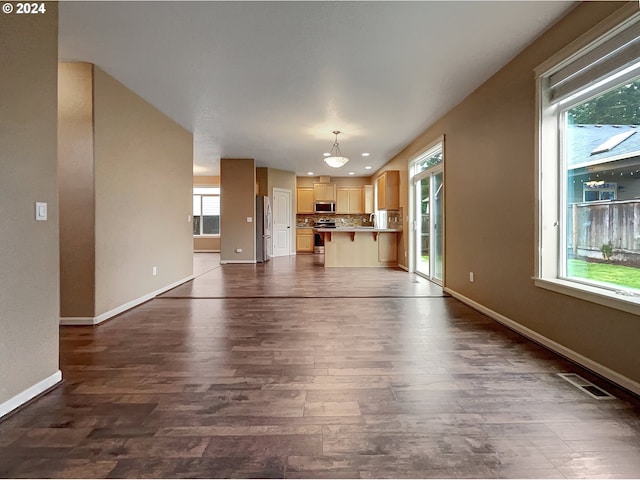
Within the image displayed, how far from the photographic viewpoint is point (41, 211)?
1964 millimetres

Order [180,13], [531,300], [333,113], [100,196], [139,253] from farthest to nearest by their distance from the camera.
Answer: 1. [333,113]
2. [139,253]
3. [100,196]
4. [531,300]
5. [180,13]

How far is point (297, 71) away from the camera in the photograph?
132 inches

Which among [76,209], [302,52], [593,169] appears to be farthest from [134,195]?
[593,169]

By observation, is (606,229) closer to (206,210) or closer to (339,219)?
(339,219)

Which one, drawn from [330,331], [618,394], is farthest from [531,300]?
[330,331]

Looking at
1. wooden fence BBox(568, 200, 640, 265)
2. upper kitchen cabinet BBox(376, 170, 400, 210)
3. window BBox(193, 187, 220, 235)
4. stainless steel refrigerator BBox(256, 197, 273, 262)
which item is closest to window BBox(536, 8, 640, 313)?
wooden fence BBox(568, 200, 640, 265)

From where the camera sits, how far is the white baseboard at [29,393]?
1687 mm

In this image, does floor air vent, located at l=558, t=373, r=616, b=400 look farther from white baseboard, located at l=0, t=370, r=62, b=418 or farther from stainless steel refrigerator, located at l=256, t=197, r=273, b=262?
stainless steel refrigerator, located at l=256, t=197, r=273, b=262

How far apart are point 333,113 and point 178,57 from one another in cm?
219

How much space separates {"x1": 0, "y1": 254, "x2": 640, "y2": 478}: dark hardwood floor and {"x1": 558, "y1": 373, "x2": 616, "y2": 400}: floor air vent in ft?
0.18

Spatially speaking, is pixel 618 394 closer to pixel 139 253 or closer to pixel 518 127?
pixel 518 127

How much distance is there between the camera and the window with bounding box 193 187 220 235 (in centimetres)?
1152

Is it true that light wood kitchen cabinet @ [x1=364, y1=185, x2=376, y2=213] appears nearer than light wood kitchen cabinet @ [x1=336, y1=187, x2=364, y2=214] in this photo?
Yes

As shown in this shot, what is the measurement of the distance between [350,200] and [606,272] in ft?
29.8
